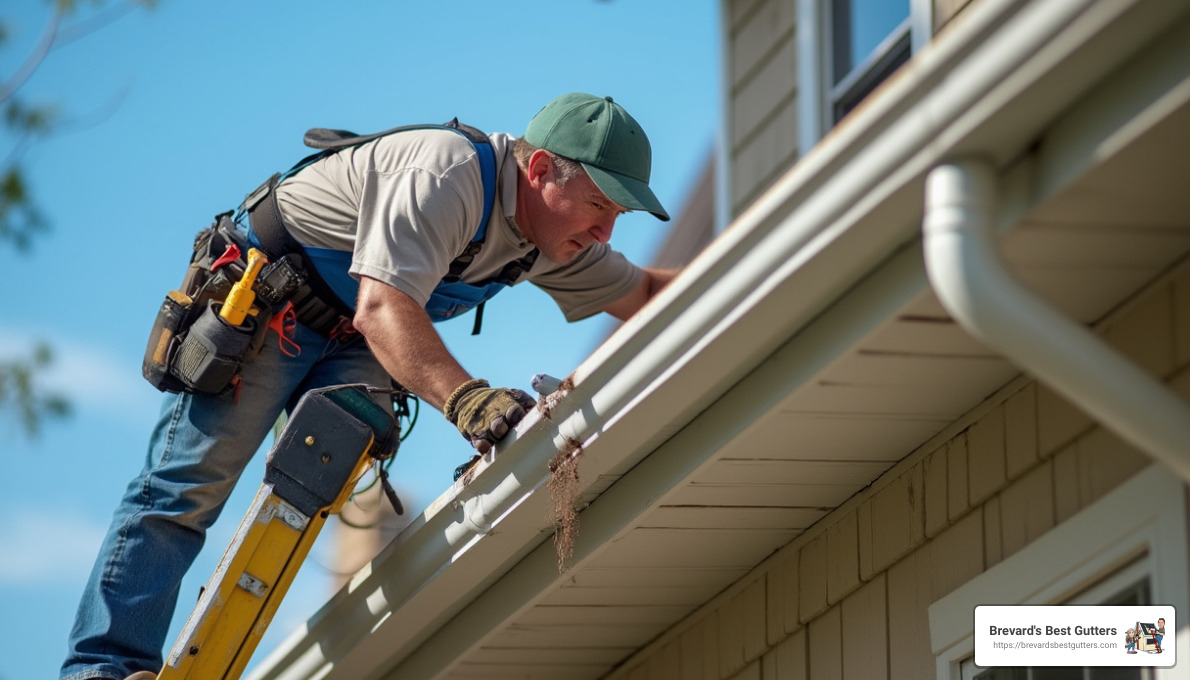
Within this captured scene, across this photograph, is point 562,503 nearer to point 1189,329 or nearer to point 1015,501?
point 1015,501

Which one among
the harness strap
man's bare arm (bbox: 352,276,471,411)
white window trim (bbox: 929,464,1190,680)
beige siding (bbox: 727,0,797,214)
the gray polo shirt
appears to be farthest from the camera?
beige siding (bbox: 727,0,797,214)

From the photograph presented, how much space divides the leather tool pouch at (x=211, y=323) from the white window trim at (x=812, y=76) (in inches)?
90.1

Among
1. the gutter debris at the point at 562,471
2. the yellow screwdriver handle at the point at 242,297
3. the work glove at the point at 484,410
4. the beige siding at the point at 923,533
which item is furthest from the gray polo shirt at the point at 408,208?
the beige siding at the point at 923,533

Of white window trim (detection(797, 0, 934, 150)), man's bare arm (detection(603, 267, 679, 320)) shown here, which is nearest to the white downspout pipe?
man's bare arm (detection(603, 267, 679, 320))

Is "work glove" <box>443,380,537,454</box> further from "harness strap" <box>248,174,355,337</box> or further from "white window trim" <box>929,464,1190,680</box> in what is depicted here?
"white window trim" <box>929,464,1190,680</box>

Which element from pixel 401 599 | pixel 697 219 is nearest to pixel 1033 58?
pixel 401 599

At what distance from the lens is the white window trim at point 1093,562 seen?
2.59 meters

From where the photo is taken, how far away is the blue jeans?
4.00m

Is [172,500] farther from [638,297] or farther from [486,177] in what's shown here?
[638,297]

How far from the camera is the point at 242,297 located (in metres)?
4.14

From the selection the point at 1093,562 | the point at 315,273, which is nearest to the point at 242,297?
the point at 315,273

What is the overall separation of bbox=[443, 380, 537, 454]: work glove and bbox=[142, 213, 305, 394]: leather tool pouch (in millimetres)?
822

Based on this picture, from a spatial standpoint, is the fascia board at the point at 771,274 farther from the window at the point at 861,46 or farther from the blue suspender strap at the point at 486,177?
the window at the point at 861,46

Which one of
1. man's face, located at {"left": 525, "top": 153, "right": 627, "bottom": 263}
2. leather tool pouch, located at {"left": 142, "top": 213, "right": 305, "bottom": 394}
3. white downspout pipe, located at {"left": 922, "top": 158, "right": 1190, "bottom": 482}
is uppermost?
man's face, located at {"left": 525, "top": 153, "right": 627, "bottom": 263}
